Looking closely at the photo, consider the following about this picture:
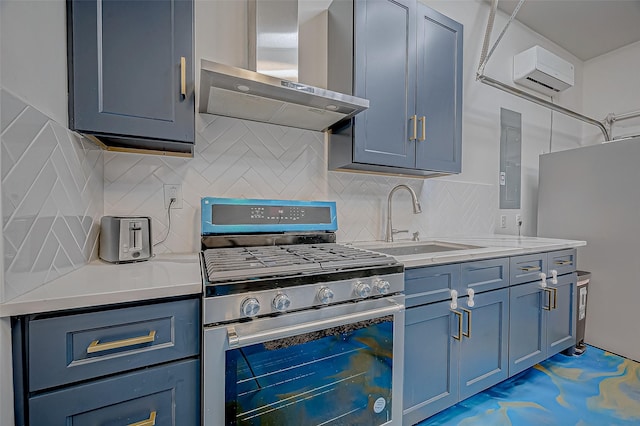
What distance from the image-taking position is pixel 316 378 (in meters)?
1.03

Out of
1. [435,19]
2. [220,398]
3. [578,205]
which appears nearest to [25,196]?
[220,398]

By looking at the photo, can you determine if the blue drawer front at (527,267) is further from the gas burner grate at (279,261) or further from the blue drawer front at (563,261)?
the gas burner grate at (279,261)

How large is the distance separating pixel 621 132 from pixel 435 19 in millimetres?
2896

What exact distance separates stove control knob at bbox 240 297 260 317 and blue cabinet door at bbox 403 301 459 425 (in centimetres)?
73

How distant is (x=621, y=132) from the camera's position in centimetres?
309

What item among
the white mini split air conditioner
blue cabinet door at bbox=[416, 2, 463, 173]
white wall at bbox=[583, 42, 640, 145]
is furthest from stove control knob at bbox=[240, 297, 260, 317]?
white wall at bbox=[583, 42, 640, 145]

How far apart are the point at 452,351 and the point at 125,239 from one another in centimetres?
157

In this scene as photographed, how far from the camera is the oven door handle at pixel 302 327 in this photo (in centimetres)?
87

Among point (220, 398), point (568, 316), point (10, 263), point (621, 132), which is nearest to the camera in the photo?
point (10, 263)

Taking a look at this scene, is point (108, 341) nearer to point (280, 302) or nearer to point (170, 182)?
point (280, 302)

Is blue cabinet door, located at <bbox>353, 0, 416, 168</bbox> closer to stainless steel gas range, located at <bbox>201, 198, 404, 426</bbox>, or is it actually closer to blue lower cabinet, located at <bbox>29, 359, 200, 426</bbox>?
stainless steel gas range, located at <bbox>201, 198, 404, 426</bbox>

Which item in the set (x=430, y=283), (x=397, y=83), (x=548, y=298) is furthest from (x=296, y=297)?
(x=548, y=298)

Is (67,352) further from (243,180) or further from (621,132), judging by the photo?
(621,132)

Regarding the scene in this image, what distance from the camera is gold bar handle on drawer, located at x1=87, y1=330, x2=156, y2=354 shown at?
73 centimetres
